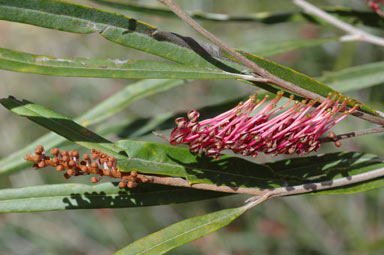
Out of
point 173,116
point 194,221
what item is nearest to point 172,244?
point 194,221

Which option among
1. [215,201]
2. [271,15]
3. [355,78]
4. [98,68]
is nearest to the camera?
[98,68]

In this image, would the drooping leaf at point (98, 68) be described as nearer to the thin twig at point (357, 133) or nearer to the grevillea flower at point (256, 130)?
the grevillea flower at point (256, 130)


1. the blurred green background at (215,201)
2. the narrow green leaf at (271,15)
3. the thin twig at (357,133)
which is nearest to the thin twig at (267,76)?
the thin twig at (357,133)

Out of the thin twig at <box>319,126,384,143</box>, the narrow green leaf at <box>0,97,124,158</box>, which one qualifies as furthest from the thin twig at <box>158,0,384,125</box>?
the narrow green leaf at <box>0,97,124,158</box>

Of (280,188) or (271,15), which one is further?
(271,15)

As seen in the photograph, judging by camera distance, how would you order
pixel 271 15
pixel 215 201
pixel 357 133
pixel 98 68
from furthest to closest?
pixel 215 201
pixel 271 15
pixel 357 133
pixel 98 68

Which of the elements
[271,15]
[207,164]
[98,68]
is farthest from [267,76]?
[271,15]

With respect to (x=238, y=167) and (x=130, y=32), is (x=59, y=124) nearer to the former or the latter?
(x=130, y=32)
